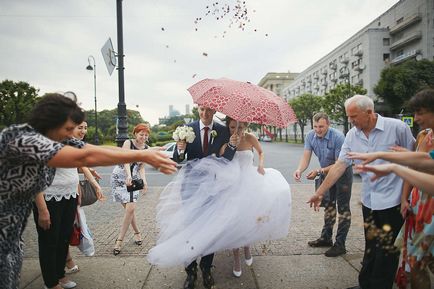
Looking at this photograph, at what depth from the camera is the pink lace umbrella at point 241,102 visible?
364 cm

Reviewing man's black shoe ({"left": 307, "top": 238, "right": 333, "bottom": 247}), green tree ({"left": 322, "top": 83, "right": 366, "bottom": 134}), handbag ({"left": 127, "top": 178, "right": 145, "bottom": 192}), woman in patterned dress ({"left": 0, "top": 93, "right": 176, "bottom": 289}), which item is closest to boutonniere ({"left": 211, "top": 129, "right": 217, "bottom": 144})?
handbag ({"left": 127, "top": 178, "right": 145, "bottom": 192})

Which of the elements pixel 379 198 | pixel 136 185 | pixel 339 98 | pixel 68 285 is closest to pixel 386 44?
pixel 339 98

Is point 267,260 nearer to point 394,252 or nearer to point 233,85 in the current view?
point 394,252

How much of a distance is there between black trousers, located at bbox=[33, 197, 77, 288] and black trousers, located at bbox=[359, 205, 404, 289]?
3.44 meters

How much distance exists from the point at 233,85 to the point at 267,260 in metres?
2.57

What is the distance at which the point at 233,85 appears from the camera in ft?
13.2

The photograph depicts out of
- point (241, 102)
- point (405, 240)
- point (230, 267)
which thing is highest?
point (241, 102)

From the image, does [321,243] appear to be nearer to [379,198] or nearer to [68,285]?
[379,198]

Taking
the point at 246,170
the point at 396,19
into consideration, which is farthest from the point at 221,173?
the point at 396,19

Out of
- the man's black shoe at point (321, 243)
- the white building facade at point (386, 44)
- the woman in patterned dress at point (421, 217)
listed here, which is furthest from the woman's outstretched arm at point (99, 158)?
the white building facade at point (386, 44)

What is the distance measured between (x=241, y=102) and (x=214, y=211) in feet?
4.32

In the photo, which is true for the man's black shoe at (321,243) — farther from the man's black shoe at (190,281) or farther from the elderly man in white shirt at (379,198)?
the man's black shoe at (190,281)

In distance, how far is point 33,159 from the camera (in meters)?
1.94

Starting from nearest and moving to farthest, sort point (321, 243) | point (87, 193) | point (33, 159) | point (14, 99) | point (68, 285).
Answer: point (33, 159)
point (68, 285)
point (87, 193)
point (321, 243)
point (14, 99)
